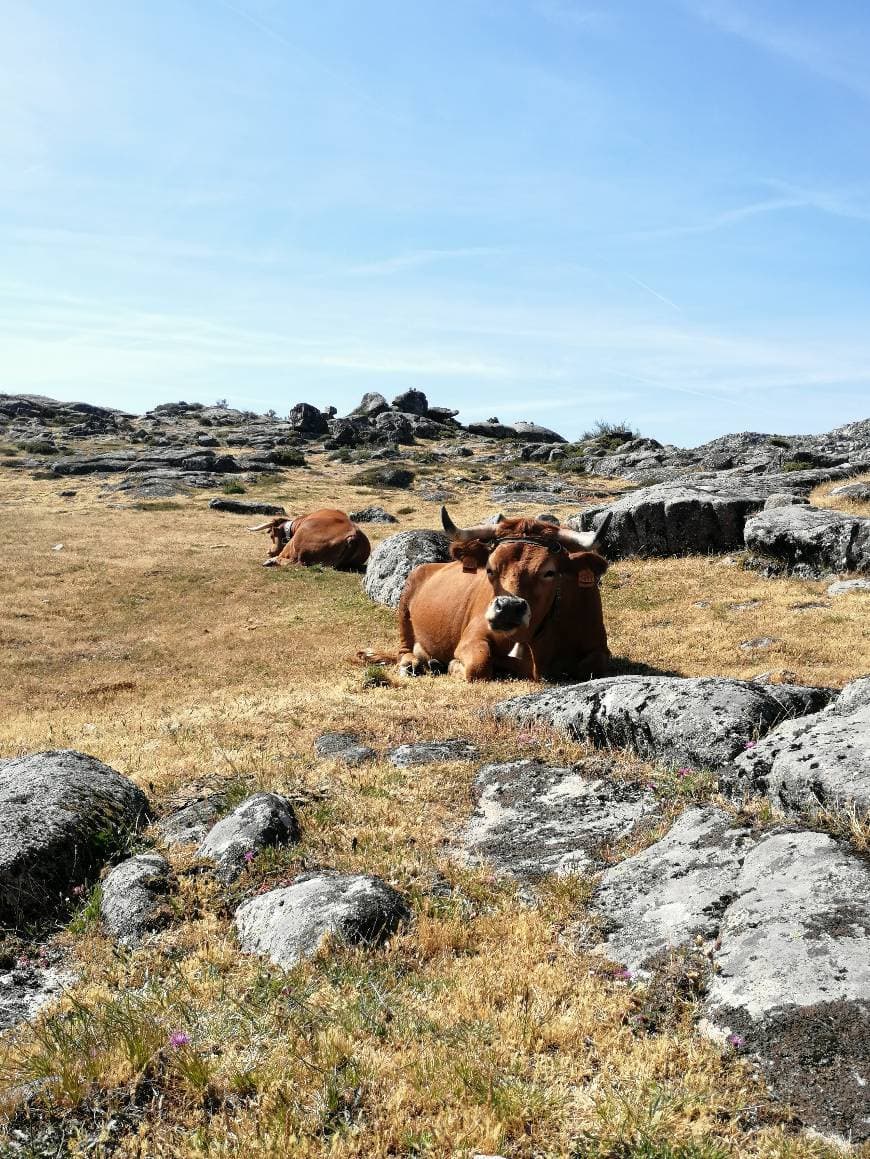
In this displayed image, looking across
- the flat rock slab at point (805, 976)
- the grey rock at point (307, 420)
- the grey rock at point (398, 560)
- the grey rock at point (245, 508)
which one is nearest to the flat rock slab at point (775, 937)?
the flat rock slab at point (805, 976)

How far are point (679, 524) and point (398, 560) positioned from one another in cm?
665

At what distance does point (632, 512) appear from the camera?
68.0ft

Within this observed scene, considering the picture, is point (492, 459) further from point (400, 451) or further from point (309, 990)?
point (309, 990)

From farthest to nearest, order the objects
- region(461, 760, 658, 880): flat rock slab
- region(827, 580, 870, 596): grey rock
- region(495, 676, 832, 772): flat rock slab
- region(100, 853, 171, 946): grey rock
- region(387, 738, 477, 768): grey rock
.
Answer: region(827, 580, 870, 596): grey rock, region(387, 738, 477, 768): grey rock, region(495, 676, 832, 772): flat rock slab, region(461, 760, 658, 880): flat rock slab, region(100, 853, 171, 946): grey rock

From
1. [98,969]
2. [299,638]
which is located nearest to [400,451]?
[299,638]

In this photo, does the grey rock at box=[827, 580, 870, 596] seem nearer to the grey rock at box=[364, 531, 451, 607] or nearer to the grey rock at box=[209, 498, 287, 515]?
the grey rock at box=[364, 531, 451, 607]

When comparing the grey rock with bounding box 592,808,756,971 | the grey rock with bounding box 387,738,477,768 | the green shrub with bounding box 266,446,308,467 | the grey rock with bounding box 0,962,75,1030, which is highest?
the green shrub with bounding box 266,446,308,467

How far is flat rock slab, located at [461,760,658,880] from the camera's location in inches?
214

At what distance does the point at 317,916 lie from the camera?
4.69 meters

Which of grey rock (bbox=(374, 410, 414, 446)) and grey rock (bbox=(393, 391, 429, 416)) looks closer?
grey rock (bbox=(374, 410, 414, 446))

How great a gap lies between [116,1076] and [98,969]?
4.28ft

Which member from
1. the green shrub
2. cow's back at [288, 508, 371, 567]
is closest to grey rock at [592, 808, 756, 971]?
cow's back at [288, 508, 371, 567]

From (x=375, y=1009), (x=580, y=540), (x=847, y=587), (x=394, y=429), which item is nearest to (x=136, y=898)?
(x=375, y=1009)

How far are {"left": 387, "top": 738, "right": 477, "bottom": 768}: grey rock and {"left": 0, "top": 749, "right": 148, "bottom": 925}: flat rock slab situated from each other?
6.78 feet
